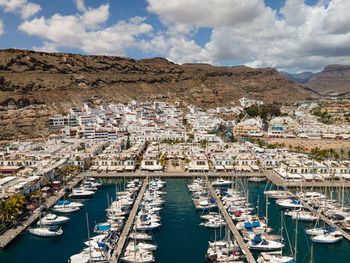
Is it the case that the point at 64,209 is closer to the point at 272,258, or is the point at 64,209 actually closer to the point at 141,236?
the point at 141,236

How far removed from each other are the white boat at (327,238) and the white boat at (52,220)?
3474cm

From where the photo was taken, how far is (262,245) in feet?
101

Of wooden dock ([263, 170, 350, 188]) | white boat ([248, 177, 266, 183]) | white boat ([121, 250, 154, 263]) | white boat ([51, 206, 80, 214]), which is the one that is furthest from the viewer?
white boat ([248, 177, 266, 183])

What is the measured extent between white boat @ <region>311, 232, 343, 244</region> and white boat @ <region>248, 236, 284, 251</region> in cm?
565

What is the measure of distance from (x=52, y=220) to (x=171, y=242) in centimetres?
1779

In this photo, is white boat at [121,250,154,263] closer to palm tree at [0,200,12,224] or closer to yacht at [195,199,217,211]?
yacht at [195,199,217,211]

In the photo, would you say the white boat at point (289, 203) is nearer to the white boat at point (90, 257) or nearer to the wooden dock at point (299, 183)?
the wooden dock at point (299, 183)

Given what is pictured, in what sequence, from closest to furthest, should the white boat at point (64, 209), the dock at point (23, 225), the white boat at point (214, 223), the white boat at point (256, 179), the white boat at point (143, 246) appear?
the white boat at point (143, 246) < the dock at point (23, 225) < the white boat at point (214, 223) < the white boat at point (64, 209) < the white boat at point (256, 179)

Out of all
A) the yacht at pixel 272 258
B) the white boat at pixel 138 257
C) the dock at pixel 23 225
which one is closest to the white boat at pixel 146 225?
the white boat at pixel 138 257

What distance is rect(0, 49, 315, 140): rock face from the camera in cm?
10081

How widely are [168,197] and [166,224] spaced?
9417 mm

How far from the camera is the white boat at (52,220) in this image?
119 ft

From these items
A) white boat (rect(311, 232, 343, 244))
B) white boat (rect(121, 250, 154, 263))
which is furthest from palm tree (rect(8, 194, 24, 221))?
white boat (rect(311, 232, 343, 244))

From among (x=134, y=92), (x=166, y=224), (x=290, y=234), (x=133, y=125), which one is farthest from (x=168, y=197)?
(x=134, y=92)
